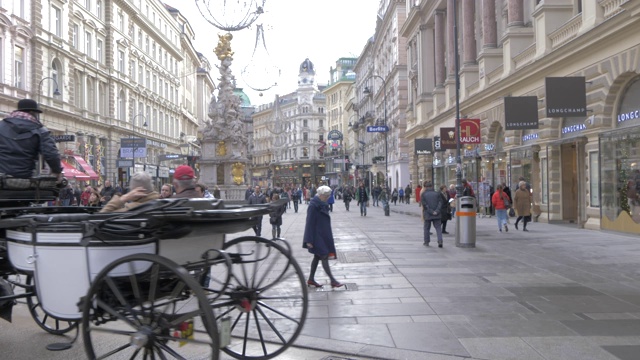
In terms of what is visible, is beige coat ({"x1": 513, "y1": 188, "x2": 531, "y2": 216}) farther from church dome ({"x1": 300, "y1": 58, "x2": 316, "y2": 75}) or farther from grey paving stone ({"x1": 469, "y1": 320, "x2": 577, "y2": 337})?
church dome ({"x1": 300, "y1": 58, "x2": 316, "y2": 75})

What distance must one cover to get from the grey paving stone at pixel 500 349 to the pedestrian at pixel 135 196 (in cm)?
343

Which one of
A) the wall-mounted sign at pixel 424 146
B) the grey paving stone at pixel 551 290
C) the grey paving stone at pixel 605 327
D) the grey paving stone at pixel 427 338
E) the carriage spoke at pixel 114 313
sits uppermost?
the wall-mounted sign at pixel 424 146

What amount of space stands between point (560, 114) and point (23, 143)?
49.6 ft

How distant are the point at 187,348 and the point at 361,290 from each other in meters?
3.70

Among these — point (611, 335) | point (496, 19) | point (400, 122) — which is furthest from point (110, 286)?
point (400, 122)

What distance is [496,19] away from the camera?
28.4 metres

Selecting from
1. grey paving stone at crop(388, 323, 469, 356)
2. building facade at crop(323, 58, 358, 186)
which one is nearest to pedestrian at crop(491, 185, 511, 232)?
grey paving stone at crop(388, 323, 469, 356)

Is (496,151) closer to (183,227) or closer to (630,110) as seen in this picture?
(630,110)

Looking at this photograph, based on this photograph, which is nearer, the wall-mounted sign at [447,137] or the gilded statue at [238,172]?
the wall-mounted sign at [447,137]

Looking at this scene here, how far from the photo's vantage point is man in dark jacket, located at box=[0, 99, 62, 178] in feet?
18.4

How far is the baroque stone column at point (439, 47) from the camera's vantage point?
3791 cm

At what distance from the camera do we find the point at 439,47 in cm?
3866

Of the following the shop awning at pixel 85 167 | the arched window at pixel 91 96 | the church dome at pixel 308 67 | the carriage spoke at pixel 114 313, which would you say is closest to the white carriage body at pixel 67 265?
the carriage spoke at pixel 114 313

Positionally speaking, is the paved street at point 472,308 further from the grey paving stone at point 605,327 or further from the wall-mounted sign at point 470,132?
the wall-mounted sign at point 470,132
